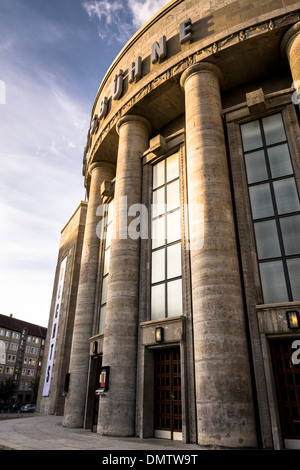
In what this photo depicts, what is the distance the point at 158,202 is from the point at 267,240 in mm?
5942

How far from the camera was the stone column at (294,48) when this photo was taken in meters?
12.4

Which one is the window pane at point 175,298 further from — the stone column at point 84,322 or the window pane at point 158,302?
the stone column at point 84,322

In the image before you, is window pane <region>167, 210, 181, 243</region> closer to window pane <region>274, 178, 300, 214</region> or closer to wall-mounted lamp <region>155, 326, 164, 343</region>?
wall-mounted lamp <region>155, 326, 164, 343</region>

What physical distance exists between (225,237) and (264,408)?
18.3 feet

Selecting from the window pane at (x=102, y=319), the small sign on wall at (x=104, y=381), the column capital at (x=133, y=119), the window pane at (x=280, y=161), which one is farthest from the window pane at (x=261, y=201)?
the window pane at (x=102, y=319)

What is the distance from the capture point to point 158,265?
571 inches

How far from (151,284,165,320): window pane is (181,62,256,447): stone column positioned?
2.67 m

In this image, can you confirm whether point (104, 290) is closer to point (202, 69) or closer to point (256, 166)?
point (256, 166)

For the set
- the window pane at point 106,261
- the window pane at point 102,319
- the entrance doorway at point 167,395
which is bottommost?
the entrance doorway at point 167,395

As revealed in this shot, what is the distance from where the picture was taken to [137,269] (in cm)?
1488

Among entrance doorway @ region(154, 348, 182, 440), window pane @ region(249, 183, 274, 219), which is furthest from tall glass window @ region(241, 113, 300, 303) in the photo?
entrance doorway @ region(154, 348, 182, 440)

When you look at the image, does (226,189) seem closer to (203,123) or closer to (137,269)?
(203,123)

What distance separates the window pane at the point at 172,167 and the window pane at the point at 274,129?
173 inches

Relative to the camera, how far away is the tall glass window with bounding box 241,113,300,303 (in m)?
11.1
